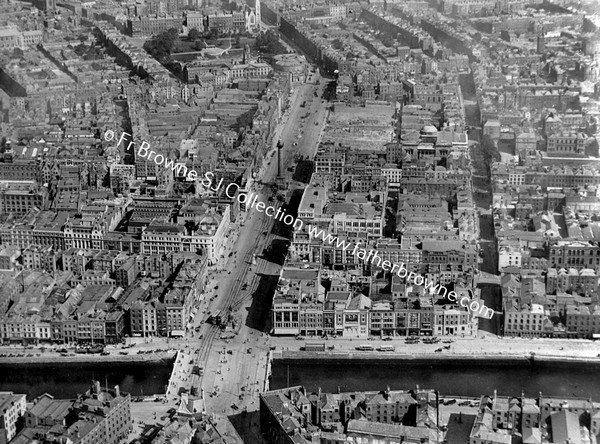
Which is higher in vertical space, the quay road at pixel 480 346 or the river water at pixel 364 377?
the quay road at pixel 480 346

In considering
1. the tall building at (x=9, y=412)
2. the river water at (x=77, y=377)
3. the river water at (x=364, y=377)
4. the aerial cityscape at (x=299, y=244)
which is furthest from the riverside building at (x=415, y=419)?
the tall building at (x=9, y=412)

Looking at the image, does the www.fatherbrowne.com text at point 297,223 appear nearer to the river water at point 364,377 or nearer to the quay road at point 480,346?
the quay road at point 480,346

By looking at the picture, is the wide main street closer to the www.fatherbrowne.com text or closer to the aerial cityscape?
the aerial cityscape

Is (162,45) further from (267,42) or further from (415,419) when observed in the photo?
(415,419)

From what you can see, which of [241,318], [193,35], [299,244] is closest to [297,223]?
[299,244]

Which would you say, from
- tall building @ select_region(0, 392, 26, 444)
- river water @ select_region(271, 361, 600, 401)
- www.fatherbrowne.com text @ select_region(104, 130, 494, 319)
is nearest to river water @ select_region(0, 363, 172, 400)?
tall building @ select_region(0, 392, 26, 444)

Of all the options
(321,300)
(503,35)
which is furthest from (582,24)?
(321,300)

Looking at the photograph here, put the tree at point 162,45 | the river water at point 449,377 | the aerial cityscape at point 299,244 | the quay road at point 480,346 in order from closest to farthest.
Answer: the aerial cityscape at point 299,244, the river water at point 449,377, the quay road at point 480,346, the tree at point 162,45

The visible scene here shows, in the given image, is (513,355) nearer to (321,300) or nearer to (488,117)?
(321,300)
